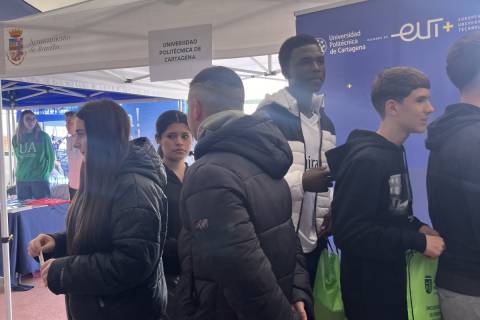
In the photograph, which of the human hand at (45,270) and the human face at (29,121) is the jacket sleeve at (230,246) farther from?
the human face at (29,121)

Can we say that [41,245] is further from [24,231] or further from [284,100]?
[24,231]

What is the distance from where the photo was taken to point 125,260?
137 centimetres

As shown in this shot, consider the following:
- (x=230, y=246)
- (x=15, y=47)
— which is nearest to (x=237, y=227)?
(x=230, y=246)

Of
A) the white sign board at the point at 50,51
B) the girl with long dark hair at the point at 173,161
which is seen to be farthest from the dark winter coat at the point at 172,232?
the white sign board at the point at 50,51

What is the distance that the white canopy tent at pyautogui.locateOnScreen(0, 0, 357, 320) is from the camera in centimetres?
213

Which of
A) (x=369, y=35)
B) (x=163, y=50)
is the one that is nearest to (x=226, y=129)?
(x=369, y=35)

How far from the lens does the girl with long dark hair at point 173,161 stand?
1.91 meters

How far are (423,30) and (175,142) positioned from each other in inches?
46.6

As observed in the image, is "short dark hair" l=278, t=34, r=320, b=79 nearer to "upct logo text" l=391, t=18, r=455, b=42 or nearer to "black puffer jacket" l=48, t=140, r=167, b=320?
"upct logo text" l=391, t=18, r=455, b=42

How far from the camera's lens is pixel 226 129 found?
1.14 metres

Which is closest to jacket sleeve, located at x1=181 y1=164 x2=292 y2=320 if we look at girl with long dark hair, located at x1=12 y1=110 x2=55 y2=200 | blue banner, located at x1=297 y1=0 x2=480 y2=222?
blue banner, located at x1=297 y1=0 x2=480 y2=222

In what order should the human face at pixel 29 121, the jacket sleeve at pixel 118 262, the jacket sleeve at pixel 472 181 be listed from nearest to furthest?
1. the jacket sleeve at pixel 472 181
2. the jacket sleeve at pixel 118 262
3. the human face at pixel 29 121

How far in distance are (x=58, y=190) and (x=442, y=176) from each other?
521 cm

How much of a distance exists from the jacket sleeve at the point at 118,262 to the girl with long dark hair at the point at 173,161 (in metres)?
0.46
